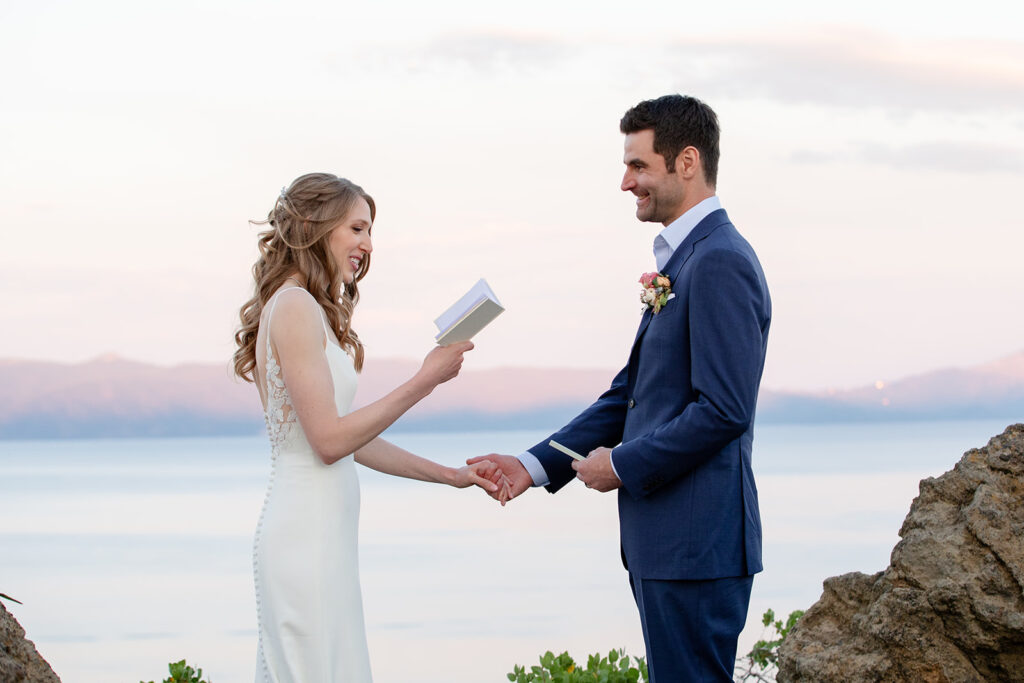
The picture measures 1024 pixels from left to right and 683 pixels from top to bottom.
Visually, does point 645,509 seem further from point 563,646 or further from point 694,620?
point 563,646

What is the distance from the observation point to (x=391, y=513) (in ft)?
58.1

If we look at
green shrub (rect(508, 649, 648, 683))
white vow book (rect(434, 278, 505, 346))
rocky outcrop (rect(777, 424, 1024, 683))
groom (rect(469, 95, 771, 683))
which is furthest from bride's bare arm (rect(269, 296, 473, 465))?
green shrub (rect(508, 649, 648, 683))

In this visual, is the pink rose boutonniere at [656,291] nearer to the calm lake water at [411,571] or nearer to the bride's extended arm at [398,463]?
the bride's extended arm at [398,463]

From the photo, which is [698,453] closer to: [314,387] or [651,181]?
[651,181]

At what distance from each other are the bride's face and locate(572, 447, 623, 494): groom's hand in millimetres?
1049

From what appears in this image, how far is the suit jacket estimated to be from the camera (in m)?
3.60

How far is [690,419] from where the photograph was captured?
358cm

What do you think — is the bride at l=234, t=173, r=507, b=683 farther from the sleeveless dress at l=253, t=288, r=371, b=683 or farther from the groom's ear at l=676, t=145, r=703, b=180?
the groom's ear at l=676, t=145, r=703, b=180

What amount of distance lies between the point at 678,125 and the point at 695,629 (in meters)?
1.66

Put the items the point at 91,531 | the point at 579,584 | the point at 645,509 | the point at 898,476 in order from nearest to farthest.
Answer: the point at 645,509
the point at 579,584
the point at 91,531
the point at 898,476

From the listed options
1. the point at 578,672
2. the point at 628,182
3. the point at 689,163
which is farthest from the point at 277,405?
the point at 578,672

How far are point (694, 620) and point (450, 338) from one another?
1.25m

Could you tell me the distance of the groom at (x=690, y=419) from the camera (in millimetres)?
3613

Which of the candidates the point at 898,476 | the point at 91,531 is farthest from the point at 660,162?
the point at 898,476
